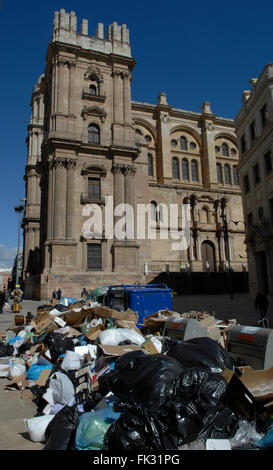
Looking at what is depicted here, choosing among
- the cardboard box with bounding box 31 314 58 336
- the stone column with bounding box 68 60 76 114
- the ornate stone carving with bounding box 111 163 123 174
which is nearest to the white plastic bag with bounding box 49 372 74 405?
the cardboard box with bounding box 31 314 58 336

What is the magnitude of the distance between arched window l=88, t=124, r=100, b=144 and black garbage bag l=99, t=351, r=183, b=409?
25864 millimetres

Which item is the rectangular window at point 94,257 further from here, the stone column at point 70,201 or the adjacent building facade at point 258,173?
the adjacent building facade at point 258,173

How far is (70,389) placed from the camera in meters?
4.15

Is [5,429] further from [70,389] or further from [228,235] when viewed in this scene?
[228,235]

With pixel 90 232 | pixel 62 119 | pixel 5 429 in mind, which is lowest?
pixel 5 429

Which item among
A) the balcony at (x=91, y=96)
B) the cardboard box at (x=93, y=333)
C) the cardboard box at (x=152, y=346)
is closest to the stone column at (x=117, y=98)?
the balcony at (x=91, y=96)

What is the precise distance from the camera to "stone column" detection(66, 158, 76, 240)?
24.4 m

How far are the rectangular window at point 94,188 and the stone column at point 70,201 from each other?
5.23 feet

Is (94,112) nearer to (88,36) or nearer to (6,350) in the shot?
(88,36)

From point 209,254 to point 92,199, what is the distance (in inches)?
716

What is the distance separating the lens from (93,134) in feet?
90.7

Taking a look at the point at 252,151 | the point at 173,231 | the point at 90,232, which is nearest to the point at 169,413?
the point at 252,151

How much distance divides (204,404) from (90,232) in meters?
22.7
